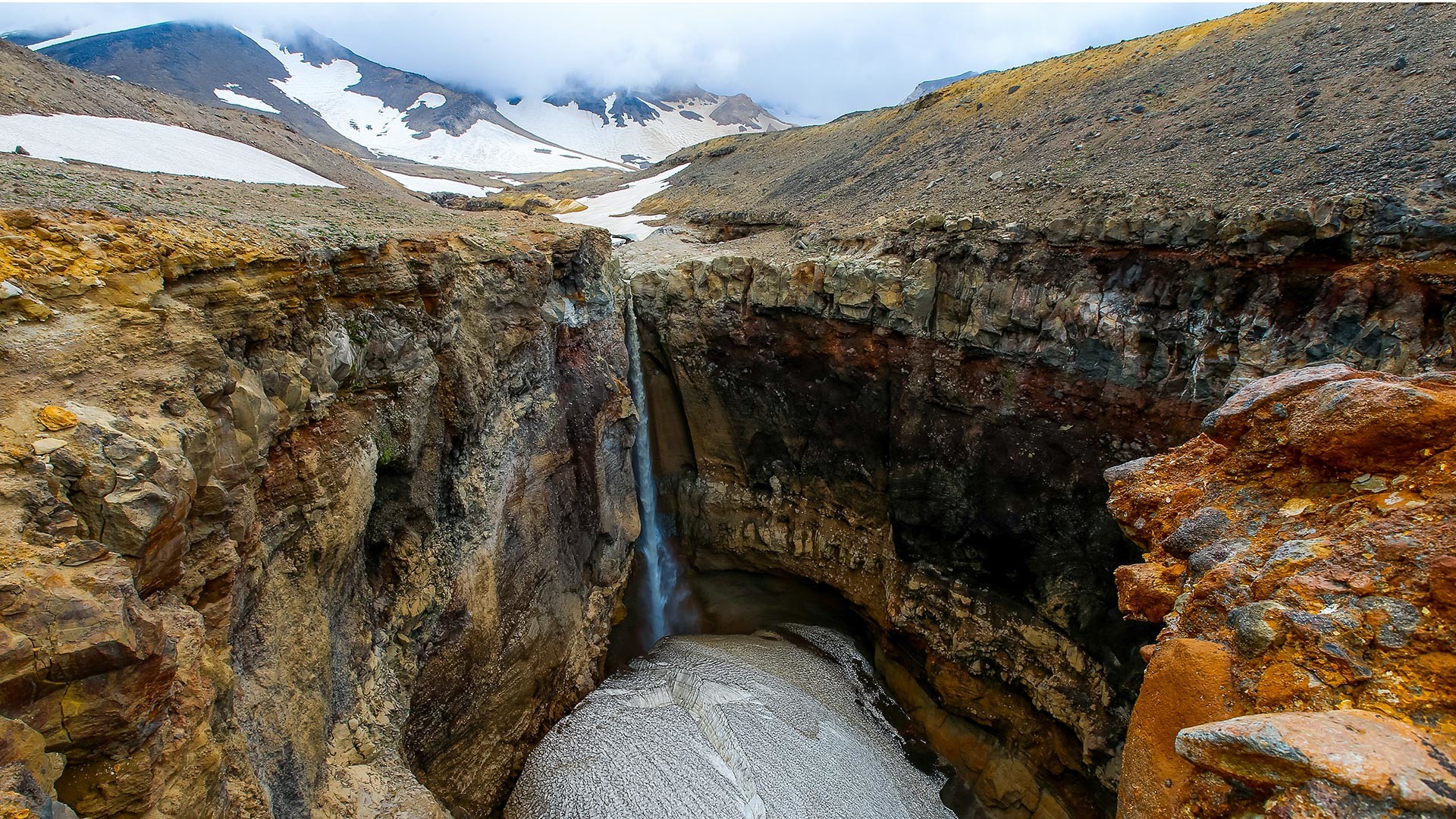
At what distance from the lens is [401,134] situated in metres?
72.0

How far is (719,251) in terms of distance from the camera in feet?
61.1

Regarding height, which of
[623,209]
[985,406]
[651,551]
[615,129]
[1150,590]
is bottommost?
[651,551]

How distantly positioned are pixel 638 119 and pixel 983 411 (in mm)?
94111

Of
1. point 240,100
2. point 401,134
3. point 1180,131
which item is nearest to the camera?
point 1180,131

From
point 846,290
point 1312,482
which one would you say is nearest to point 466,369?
point 846,290

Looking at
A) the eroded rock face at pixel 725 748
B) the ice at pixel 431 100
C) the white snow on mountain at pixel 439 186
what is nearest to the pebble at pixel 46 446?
the eroded rock face at pixel 725 748

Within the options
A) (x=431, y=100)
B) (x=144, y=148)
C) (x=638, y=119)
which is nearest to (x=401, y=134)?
(x=431, y=100)

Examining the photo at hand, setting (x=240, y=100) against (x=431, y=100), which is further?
(x=431, y=100)

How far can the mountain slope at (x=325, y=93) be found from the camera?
64.6 metres

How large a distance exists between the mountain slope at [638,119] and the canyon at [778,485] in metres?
64.1

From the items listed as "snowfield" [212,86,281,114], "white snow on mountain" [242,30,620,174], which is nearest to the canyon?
"white snow on mountain" [242,30,620,174]

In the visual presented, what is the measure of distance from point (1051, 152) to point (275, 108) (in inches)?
3106

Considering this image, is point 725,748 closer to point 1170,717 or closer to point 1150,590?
point 1150,590

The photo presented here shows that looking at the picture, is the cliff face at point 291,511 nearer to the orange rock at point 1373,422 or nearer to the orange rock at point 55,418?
the orange rock at point 55,418
